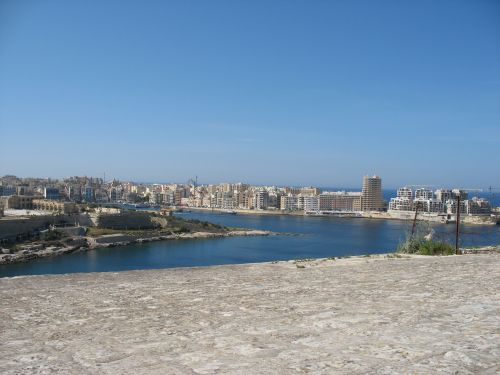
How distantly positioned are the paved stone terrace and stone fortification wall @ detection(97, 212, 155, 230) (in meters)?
38.7

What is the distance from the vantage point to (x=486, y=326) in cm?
227

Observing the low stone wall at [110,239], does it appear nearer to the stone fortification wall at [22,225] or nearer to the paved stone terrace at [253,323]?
the stone fortification wall at [22,225]

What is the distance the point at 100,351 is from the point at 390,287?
207 centimetres

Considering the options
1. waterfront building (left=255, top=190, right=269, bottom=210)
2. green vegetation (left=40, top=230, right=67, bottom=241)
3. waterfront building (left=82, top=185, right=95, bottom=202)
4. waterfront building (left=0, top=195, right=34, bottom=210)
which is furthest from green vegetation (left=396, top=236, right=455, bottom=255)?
waterfront building (left=82, top=185, right=95, bottom=202)

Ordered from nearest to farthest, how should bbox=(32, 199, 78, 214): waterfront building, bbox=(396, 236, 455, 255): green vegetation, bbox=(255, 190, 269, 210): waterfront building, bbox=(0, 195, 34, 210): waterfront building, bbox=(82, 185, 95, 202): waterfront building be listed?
bbox=(396, 236, 455, 255): green vegetation < bbox=(32, 199, 78, 214): waterfront building < bbox=(0, 195, 34, 210): waterfront building < bbox=(255, 190, 269, 210): waterfront building < bbox=(82, 185, 95, 202): waterfront building

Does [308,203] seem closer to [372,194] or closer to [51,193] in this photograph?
[372,194]

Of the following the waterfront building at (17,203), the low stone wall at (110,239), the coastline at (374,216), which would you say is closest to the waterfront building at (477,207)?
the coastline at (374,216)

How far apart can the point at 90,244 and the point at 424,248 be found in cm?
3073

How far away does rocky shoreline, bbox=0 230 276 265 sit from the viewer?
27.9 m

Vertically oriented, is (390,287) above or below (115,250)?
above

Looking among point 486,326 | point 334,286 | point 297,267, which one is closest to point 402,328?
point 486,326

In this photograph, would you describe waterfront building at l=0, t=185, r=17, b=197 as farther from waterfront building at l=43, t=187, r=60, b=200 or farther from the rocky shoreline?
the rocky shoreline

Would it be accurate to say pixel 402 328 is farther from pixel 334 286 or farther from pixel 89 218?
pixel 89 218

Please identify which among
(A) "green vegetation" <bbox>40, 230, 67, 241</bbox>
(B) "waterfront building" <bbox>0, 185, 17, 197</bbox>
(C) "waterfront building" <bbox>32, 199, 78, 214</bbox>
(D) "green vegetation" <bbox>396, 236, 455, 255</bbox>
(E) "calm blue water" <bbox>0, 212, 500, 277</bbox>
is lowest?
(E) "calm blue water" <bbox>0, 212, 500, 277</bbox>
